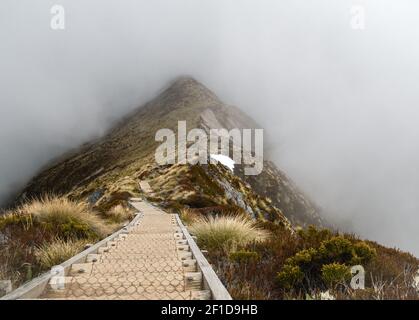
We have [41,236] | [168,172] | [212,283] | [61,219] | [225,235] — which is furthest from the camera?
[168,172]

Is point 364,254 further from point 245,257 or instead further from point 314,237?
point 245,257

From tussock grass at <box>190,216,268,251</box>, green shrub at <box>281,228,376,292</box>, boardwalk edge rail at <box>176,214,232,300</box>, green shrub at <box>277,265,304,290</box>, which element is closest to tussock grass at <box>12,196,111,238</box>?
tussock grass at <box>190,216,268,251</box>

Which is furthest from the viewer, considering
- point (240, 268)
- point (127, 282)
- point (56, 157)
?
point (56, 157)

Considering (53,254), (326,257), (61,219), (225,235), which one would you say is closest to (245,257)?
(326,257)

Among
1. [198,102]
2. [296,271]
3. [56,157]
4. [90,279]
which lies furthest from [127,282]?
[56,157]

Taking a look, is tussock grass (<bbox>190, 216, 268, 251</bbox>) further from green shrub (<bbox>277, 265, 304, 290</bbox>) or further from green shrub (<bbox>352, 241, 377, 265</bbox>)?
green shrub (<bbox>352, 241, 377, 265</bbox>)

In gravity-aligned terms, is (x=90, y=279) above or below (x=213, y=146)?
above

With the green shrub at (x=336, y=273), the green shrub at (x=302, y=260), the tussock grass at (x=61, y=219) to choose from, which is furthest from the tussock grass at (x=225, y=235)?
the tussock grass at (x=61, y=219)

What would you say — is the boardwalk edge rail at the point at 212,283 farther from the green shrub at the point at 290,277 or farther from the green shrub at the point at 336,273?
the green shrub at the point at 336,273

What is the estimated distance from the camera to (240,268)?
8023 mm
